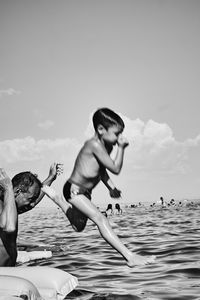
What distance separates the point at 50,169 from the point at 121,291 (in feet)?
8.75

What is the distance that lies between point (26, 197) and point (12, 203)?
368 mm

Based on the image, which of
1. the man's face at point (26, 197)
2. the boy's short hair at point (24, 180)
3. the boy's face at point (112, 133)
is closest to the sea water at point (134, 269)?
the man's face at point (26, 197)

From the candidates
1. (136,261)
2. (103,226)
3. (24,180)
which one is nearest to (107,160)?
(103,226)

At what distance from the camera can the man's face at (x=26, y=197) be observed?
574 cm

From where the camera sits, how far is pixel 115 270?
8812 mm

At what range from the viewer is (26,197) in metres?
5.76

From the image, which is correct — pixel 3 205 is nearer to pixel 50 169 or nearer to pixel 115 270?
pixel 50 169

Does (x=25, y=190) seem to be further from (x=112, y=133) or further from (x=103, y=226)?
(x=112, y=133)

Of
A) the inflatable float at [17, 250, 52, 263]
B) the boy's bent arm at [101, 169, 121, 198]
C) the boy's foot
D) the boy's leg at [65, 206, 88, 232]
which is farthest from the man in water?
the inflatable float at [17, 250, 52, 263]

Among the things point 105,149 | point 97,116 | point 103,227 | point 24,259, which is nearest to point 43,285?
point 103,227

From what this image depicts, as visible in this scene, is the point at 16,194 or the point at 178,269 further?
the point at 178,269

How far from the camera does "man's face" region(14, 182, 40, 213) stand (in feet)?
18.8

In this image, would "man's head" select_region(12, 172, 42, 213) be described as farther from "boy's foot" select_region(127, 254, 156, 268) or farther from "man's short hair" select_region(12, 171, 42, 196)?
"boy's foot" select_region(127, 254, 156, 268)

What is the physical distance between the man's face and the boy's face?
1.30 metres
